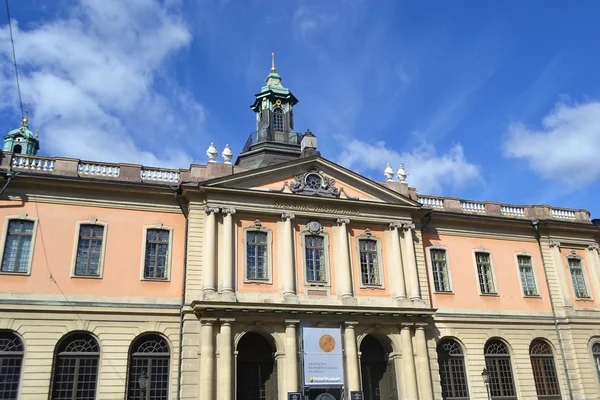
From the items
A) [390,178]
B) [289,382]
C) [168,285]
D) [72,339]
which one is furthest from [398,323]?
[72,339]

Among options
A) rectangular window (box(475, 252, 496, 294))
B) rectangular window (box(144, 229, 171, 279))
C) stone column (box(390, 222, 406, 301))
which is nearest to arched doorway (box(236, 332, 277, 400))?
rectangular window (box(144, 229, 171, 279))

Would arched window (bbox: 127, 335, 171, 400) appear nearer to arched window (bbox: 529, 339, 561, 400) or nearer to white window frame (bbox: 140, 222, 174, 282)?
white window frame (bbox: 140, 222, 174, 282)

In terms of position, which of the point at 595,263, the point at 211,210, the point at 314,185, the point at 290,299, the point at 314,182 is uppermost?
the point at 314,182

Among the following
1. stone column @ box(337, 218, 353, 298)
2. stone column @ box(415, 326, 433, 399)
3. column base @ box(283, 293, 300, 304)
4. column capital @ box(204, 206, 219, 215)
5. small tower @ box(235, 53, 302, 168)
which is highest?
small tower @ box(235, 53, 302, 168)

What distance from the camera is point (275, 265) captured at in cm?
2319

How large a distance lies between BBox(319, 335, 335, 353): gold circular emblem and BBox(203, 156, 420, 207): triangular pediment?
19.9 feet

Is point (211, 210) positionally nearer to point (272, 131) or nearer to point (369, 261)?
point (369, 261)

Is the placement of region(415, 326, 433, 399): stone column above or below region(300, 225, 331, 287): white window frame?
below

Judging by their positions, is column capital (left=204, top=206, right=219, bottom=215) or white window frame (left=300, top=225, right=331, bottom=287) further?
white window frame (left=300, top=225, right=331, bottom=287)

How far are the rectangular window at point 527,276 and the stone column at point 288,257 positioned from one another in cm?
1232

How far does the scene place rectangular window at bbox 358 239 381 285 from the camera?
24453 mm

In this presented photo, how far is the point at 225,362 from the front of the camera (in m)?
20.5

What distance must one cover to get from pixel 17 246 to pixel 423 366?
54.2ft

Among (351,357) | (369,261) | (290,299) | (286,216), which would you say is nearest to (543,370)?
(369,261)
